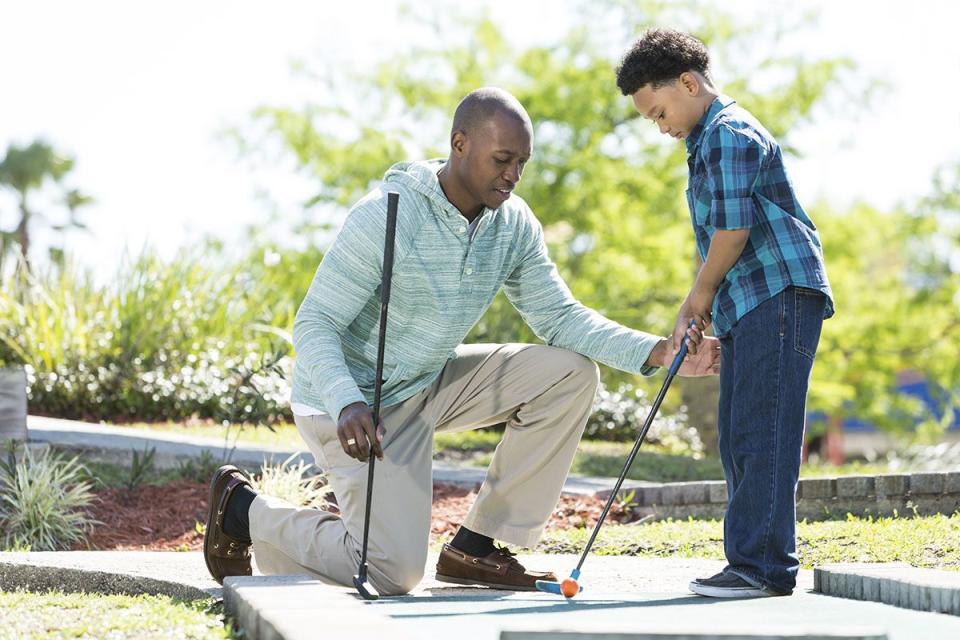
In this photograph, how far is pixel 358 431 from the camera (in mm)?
3496

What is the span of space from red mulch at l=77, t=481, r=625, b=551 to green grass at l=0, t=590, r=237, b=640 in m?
1.73

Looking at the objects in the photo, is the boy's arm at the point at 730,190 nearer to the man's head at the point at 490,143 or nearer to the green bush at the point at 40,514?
the man's head at the point at 490,143

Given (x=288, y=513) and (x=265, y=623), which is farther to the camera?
(x=288, y=513)

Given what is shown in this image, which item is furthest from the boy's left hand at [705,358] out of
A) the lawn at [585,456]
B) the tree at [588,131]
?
the tree at [588,131]

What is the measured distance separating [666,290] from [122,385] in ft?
35.7

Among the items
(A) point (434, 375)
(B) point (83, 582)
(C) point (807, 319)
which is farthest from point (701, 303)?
(B) point (83, 582)

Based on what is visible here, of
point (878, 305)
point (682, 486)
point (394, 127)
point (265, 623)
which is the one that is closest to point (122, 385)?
point (682, 486)

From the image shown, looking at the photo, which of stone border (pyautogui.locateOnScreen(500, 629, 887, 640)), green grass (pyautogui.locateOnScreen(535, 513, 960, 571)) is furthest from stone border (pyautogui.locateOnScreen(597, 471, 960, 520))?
stone border (pyautogui.locateOnScreen(500, 629, 887, 640))

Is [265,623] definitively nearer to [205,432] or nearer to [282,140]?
[205,432]

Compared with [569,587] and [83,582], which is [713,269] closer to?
[569,587]

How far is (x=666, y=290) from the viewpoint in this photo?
771 inches

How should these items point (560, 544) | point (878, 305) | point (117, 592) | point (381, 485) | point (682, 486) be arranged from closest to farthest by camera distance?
point (381, 485) < point (117, 592) < point (560, 544) < point (682, 486) < point (878, 305)

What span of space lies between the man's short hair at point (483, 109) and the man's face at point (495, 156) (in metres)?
0.01

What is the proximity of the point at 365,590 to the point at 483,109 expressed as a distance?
4.74 feet
